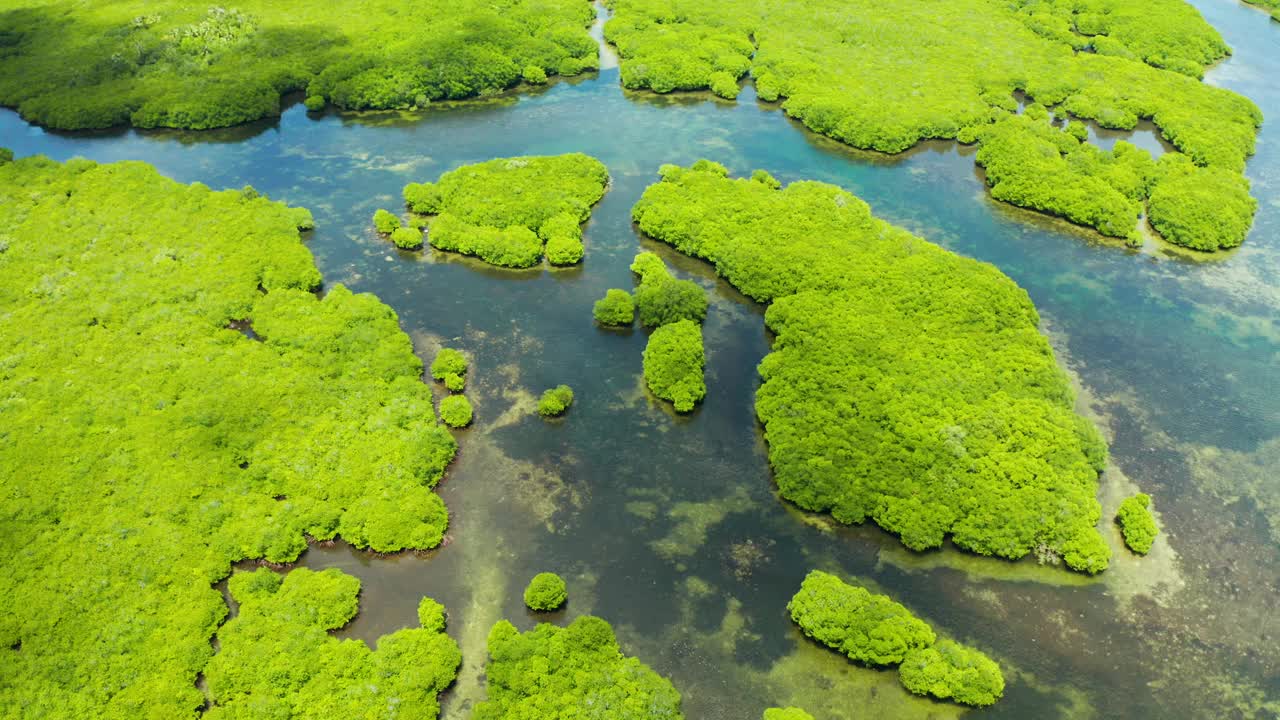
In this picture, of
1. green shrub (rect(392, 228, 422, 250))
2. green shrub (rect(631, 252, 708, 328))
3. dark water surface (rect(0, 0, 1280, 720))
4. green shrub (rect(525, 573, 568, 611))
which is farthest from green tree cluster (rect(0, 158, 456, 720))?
green shrub (rect(631, 252, 708, 328))

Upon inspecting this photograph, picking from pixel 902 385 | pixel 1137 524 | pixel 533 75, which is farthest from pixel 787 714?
pixel 533 75

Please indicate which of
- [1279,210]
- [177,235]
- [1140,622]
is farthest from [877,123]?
[177,235]

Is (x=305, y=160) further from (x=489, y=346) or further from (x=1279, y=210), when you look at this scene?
(x=1279, y=210)

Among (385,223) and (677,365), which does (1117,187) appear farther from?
(385,223)

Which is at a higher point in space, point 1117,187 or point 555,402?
point 1117,187

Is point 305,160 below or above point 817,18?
below

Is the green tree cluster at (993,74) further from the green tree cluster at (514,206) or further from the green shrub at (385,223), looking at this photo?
the green shrub at (385,223)
